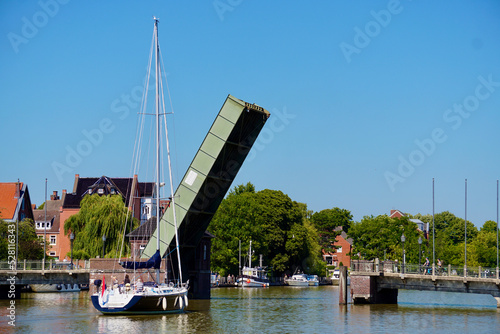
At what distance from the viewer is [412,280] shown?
3716cm

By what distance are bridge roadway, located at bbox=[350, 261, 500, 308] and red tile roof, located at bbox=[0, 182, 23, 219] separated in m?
35.8

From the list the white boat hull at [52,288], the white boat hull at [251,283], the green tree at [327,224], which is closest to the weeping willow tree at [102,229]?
the white boat hull at [52,288]

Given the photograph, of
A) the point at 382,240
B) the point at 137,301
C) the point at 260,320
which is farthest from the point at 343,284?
the point at 382,240

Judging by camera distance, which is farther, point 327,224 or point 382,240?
point 327,224

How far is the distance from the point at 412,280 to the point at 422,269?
1.65 metres

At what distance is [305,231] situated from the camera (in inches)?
3118

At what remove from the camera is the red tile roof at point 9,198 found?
61.7 meters

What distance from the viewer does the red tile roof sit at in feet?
202

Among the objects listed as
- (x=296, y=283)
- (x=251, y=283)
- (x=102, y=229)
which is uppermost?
(x=102, y=229)

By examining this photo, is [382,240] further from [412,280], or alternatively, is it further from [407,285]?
[412,280]

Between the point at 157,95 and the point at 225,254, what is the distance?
1400 inches

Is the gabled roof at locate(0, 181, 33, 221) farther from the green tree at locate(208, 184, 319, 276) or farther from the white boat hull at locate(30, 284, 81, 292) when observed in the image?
the green tree at locate(208, 184, 319, 276)

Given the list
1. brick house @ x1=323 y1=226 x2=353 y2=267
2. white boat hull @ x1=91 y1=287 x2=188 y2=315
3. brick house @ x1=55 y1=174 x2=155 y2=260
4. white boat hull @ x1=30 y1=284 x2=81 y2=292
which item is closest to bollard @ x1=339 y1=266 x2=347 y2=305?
white boat hull @ x1=91 y1=287 x2=188 y2=315

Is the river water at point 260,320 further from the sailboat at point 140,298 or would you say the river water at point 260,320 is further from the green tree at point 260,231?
the green tree at point 260,231
